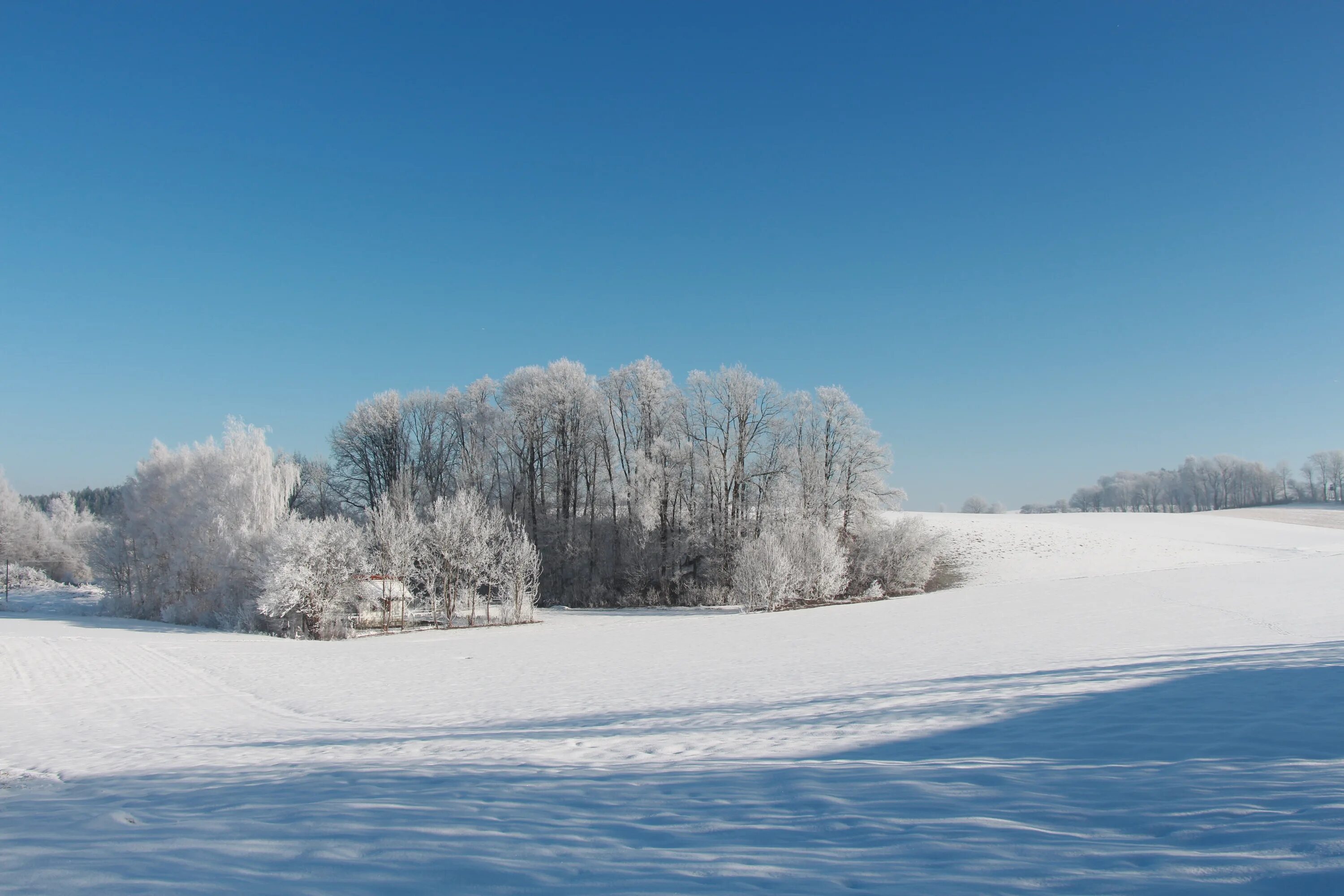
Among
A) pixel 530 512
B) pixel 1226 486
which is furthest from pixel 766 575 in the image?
pixel 1226 486

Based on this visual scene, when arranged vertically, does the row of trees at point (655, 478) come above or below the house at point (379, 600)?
above

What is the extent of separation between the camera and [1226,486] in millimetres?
118375

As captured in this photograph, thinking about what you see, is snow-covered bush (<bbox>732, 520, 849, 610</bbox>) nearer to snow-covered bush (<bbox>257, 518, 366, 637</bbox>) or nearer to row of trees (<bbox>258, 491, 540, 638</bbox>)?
row of trees (<bbox>258, 491, 540, 638</bbox>)

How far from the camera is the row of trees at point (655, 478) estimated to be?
4066cm

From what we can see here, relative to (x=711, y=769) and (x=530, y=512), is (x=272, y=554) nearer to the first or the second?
(x=530, y=512)

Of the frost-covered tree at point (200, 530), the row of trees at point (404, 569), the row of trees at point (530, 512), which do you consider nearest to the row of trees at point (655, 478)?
the row of trees at point (530, 512)

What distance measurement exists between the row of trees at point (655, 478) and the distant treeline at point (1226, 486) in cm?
9511

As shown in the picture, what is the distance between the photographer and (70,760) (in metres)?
8.91

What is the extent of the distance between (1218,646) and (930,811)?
14.0m

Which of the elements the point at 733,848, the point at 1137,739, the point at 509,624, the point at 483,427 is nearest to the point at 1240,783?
the point at 1137,739

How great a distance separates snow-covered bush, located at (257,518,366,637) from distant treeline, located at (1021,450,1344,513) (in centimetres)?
11827

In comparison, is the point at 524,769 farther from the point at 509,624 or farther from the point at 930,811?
the point at 509,624

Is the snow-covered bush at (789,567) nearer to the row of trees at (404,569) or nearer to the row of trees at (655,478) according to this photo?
the row of trees at (655,478)

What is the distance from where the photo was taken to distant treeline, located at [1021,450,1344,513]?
364 ft
